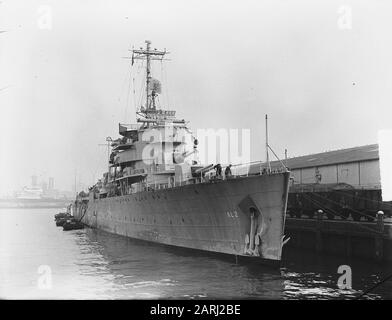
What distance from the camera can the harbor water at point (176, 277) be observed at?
12477mm

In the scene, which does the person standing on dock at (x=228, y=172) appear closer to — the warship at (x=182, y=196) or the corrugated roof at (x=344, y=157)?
the warship at (x=182, y=196)

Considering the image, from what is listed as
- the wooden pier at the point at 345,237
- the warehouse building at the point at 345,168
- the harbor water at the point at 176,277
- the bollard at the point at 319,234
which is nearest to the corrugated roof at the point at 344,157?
the warehouse building at the point at 345,168

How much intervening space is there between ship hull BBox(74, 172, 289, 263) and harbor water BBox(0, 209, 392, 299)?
64cm

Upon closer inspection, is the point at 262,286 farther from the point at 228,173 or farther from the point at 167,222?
the point at 167,222

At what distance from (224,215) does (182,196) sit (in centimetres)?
265

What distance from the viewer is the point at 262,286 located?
43.4 feet

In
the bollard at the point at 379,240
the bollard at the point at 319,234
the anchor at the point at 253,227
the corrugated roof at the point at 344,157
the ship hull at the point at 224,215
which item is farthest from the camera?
the corrugated roof at the point at 344,157

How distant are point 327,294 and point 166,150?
16335mm

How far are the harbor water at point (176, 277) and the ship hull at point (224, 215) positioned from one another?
25.0 inches

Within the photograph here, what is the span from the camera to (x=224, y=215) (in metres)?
17.5

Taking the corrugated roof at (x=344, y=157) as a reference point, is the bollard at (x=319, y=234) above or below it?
below

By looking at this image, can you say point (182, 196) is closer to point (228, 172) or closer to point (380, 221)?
point (228, 172)

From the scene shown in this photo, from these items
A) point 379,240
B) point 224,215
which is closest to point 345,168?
point 379,240
